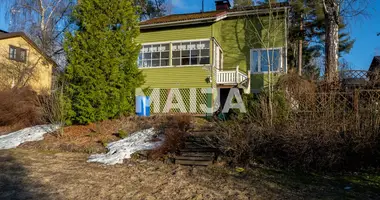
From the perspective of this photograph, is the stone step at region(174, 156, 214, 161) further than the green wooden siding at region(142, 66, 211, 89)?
No

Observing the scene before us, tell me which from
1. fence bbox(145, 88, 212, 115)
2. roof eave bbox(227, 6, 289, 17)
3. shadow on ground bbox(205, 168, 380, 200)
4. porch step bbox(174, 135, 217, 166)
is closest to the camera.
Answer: shadow on ground bbox(205, 168, 380, 200)

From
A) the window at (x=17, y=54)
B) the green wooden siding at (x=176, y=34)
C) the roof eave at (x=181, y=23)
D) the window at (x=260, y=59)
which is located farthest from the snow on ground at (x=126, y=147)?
the window at (x=17, y=54)

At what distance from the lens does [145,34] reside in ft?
56.0

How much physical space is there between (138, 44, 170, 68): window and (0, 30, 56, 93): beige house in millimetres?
9633

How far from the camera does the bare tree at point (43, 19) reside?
25.9 meters

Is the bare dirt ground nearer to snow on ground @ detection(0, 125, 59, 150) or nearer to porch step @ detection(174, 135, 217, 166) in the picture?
→ porch step @ detection(174, 135, 217, 166)

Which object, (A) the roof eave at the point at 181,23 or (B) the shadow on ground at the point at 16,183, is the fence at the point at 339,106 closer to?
(B) the shadow on ground at the point at 16,183

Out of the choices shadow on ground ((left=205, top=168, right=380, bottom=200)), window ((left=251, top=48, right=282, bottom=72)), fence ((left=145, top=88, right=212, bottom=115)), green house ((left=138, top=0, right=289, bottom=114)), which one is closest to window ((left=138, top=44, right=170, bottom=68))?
green house ((left=138, top=0, right=289, bottom=114))

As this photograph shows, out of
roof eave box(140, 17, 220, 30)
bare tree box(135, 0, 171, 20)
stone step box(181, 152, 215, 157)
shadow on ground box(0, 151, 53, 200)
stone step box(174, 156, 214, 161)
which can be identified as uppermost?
bare tree box(135, 0, 171, 20)

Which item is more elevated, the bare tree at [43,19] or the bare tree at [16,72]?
the bare tree at [43,19]

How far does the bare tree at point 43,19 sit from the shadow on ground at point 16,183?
68.5 ft

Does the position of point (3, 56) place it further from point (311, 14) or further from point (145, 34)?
point (311, 14)

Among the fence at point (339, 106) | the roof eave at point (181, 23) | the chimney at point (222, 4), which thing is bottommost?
the fence at point (339, 106)

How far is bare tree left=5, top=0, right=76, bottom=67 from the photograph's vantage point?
2592 centimetres
